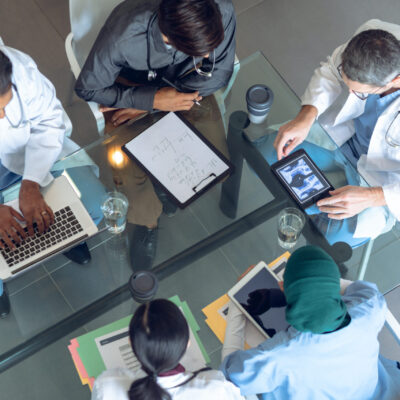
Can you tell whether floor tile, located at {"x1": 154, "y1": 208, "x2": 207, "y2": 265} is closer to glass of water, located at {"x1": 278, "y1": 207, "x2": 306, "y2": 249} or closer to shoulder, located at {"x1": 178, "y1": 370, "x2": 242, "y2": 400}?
glass of water, located at {"x1": 278, "y1": 207, "x2": 306, "y2": 249}

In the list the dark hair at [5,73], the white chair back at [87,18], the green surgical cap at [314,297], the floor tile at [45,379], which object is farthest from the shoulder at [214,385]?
the white chair back at [87,18]

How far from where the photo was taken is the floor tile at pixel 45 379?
69.4 inches

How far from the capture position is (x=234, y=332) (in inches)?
70.2

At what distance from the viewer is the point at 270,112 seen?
216 cm

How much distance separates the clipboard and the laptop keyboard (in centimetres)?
33

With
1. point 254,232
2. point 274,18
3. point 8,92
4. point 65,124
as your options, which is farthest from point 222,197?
point 274,18

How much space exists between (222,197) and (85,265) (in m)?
0.55

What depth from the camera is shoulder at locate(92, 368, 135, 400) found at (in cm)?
152

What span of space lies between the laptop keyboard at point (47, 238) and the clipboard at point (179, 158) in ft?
1.07

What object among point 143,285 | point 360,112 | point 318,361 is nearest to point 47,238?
point 143,285

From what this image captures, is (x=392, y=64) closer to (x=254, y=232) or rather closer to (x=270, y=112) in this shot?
(x=270, y=112)

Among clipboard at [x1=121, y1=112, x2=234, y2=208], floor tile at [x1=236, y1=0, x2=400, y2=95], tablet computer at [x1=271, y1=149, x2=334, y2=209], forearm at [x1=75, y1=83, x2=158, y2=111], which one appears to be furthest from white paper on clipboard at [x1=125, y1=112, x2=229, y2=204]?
floor tile at [x1=236, y1=0, x2=400, y2=95]

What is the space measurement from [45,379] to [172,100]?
1086 mm

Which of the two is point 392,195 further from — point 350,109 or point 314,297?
point 314,297
